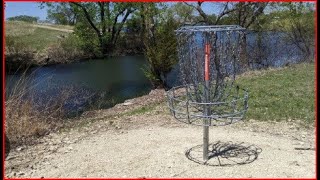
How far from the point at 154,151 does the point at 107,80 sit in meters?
16.3

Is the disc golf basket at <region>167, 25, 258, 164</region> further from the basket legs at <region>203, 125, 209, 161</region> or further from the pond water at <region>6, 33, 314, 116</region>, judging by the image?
the pond water at <region>6, 33, 314, 116</region>

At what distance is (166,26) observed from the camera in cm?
1642

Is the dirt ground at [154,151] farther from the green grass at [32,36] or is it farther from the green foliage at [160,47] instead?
the green grass at [32,36]

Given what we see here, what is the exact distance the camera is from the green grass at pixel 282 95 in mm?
7922

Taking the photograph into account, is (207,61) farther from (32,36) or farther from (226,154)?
(32,36)

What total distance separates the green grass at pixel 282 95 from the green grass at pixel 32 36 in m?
19.8

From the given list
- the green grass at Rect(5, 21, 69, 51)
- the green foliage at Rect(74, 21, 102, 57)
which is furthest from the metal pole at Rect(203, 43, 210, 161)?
the green foliage at Rect(74, 21, 102, 57)

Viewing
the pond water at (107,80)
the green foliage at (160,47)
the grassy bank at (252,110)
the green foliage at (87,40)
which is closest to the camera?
the grassy bank at (252,110)

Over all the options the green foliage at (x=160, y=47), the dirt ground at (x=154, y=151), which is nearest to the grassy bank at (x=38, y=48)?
the green foliage at (x=160, y=47)

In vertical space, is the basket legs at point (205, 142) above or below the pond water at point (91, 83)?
above

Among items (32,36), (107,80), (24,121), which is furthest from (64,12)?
(24,121)

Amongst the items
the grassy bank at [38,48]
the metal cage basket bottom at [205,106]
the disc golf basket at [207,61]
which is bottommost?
the grassy bank at [38,48]

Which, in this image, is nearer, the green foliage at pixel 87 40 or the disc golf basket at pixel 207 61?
the disc golf basket at pixel 207 61

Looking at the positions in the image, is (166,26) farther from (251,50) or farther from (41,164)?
(41,164)
